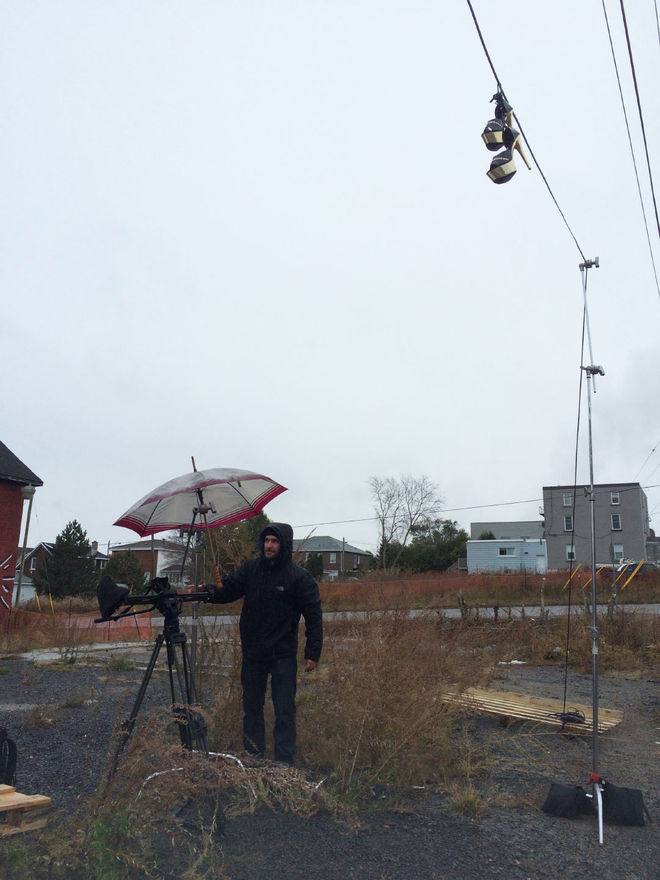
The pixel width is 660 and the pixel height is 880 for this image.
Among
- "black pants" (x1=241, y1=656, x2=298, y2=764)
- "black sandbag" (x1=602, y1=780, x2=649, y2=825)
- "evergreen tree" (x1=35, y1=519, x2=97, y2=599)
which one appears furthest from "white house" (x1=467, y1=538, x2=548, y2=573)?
"black sandbag" (x1=602, y1=780, x2=649, y2=825)

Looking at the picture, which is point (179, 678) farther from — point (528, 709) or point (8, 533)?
point (8, 533)

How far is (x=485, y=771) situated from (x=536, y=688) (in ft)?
15.0

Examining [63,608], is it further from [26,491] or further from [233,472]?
[233,472]

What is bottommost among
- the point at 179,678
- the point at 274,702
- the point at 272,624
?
the point at 274,702

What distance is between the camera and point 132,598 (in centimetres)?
396

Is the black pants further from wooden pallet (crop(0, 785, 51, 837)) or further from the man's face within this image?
wooden pallet (crop(0, 785, 51, 837))

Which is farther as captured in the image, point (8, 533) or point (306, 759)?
point (8, 533)

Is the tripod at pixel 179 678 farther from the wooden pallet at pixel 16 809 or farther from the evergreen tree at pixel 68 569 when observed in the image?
the evergreen tree at pixel 68 569

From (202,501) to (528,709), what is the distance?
4.03m

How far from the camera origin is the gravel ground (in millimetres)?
3479

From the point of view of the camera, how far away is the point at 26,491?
19141 mm

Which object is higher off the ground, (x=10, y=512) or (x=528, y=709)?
(x=10, y=512)

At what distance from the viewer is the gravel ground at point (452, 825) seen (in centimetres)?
348

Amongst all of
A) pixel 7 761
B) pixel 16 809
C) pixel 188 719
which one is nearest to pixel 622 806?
Answer: pixel 188 719
